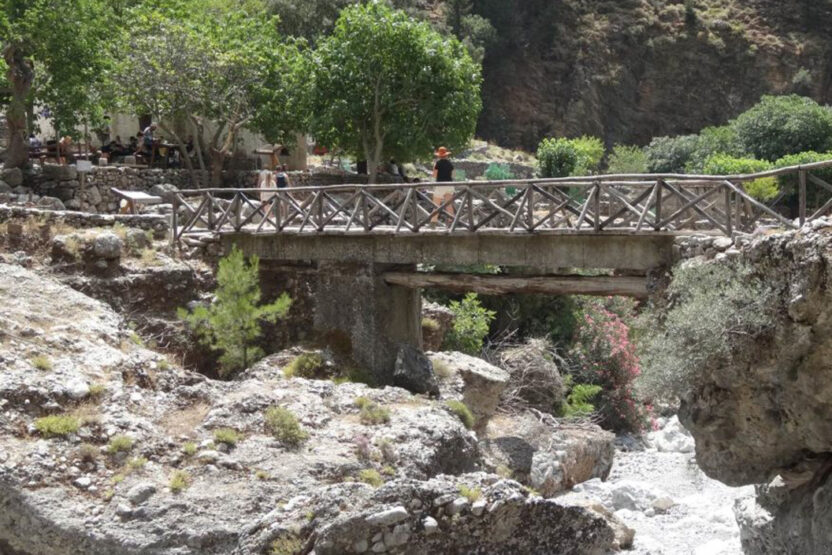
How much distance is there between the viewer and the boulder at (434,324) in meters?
20.2

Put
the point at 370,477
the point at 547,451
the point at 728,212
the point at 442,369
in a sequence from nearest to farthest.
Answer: the point at 370,477 → the point at 728,212 → the point at 442,369 → the point at 547,451

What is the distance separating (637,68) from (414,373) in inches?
1641

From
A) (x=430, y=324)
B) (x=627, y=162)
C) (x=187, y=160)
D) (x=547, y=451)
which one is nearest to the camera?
(x=547, y=451)

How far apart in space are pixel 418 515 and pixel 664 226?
5560mm

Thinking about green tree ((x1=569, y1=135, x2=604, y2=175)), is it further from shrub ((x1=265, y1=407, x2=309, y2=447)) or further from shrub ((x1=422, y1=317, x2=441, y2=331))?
shrub ((x1=265, y1=407, x2=309, y2=447))

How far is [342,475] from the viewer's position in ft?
41.7

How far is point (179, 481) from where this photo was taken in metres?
11.8

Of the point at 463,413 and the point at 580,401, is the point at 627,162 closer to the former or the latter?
the point at 580,401

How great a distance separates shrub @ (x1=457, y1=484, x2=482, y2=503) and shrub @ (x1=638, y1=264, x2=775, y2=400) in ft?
8.79

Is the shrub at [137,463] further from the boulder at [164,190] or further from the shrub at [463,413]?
the boulder at [164,190]

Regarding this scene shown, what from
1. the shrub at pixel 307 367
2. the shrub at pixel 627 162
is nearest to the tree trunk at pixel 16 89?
the shrub at pixel 307 367

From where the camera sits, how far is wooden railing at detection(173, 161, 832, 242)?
1352 centimetres

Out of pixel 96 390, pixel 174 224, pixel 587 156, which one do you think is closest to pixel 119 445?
pixel 96 390

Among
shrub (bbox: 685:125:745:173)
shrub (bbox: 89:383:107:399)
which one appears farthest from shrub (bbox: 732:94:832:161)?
shrub (bbox: 89:383:107:399)
